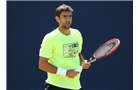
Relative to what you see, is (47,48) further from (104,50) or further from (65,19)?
(104,50)

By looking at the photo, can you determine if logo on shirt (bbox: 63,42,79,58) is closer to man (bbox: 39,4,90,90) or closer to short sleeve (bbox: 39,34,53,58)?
man (bbox: 39,4,90,90)

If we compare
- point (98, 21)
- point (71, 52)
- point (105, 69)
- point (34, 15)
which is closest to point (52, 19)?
point (34, 15)

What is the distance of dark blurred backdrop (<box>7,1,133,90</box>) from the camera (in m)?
7.30

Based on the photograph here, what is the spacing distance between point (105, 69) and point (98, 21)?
0.89 m

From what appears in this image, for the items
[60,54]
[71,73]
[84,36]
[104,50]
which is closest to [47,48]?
[60,54]

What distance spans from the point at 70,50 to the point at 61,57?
0.38 ft

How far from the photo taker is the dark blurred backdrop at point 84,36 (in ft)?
24.0

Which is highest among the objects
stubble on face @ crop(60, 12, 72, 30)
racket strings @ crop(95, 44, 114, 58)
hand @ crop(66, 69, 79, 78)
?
stubble on face @ crop(60, 12, 72, 30)

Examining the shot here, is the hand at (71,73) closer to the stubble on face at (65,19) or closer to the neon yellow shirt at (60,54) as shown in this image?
the neon yellow shirt at (60,54)

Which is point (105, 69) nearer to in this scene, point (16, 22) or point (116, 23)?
point (116, 23)

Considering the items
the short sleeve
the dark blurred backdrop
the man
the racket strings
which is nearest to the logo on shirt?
the man

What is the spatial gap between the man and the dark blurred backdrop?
126 inches

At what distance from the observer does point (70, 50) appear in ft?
13.3

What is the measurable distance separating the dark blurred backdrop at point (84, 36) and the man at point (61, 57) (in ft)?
10.5
